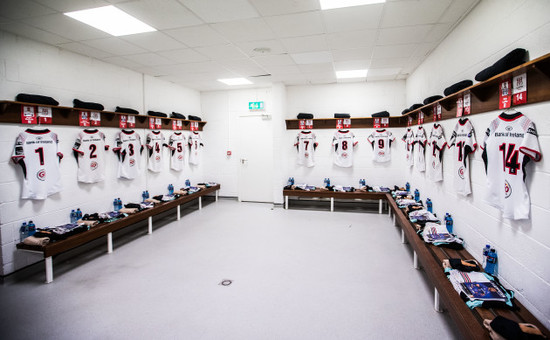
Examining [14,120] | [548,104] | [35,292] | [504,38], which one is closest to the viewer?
[548,104]

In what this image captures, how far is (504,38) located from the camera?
215 centimetres

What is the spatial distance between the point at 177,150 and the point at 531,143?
5735 mm

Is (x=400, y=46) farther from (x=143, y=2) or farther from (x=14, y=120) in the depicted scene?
(x=14, y=120)

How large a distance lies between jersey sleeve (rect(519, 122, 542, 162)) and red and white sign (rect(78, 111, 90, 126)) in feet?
16.1

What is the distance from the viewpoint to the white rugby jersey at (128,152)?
454cm

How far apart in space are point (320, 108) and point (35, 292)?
5.76m

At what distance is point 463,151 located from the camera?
2.69m

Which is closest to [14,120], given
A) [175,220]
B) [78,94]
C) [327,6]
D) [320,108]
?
[78,94]

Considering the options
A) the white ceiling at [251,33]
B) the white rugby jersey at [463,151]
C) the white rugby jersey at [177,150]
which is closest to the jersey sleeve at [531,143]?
the white rugby jersey at [463,151]

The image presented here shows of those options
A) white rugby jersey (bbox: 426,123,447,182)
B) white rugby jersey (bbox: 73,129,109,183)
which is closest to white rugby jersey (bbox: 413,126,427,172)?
white rugby jersey (bbox: 426,123,447,182)

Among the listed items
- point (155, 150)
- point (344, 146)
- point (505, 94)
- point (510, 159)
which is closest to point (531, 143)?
point (510, 159)

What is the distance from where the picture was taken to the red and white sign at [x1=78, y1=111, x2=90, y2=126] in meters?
3.85

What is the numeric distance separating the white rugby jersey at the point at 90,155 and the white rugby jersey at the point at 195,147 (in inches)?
94.0

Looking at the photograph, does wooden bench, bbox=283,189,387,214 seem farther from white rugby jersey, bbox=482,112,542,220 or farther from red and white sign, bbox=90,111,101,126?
red and white sign, bbox=90,111,101,126
